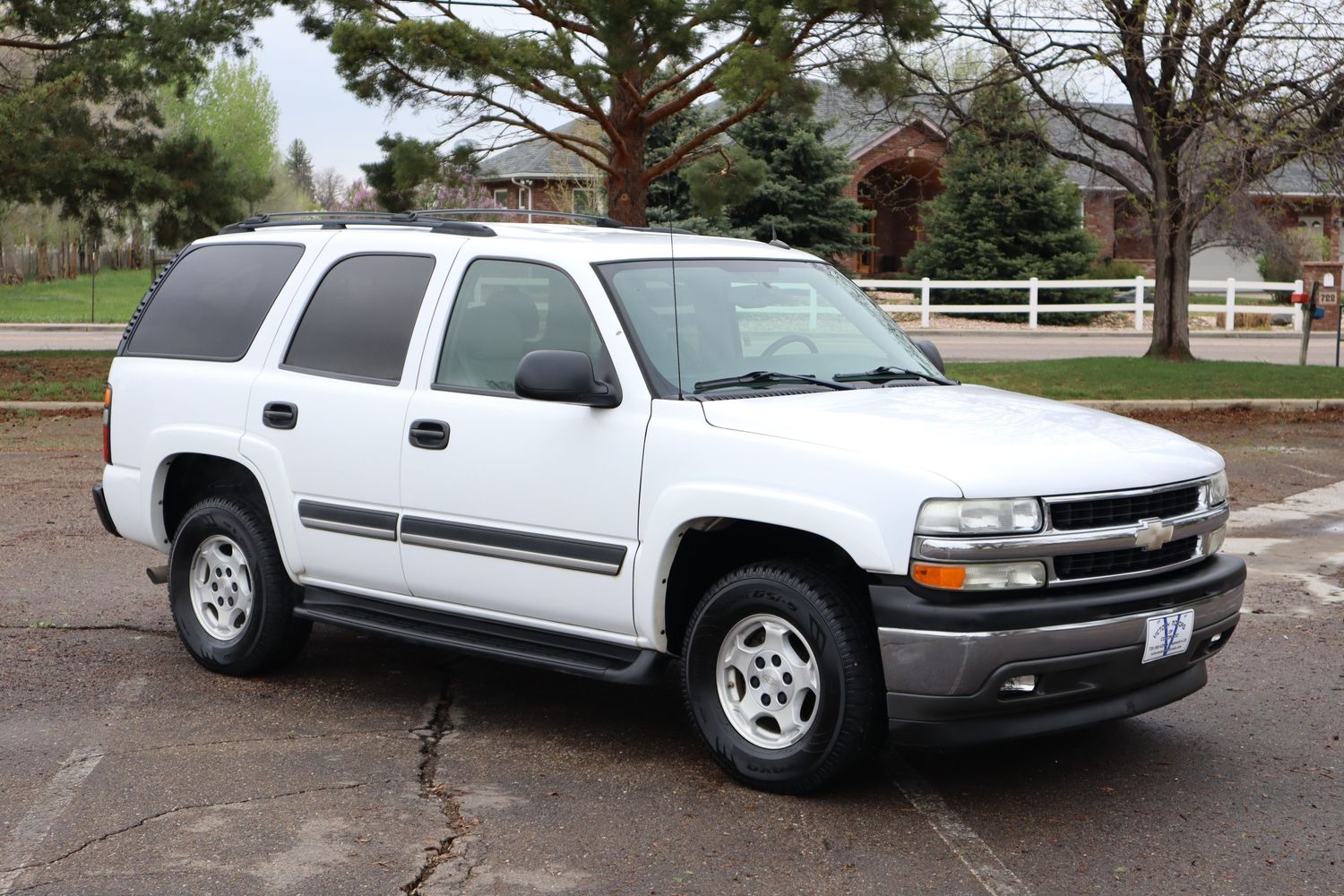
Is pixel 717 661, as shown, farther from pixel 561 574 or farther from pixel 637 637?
pixel 561 574

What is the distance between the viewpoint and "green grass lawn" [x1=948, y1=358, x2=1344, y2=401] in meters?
18.2

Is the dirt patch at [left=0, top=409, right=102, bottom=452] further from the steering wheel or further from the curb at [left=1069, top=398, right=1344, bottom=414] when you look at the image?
the curb at [left=1069, top=398, right=1344, bottom=414]

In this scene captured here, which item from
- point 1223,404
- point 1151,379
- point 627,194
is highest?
point 627,194

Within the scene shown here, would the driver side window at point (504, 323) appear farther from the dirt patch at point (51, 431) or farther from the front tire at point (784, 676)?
the dirt patch at point (51, 431)

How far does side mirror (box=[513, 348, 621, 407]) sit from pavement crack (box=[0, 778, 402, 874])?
1409 mm

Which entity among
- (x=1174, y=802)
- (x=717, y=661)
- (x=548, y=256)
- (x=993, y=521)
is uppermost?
(x=548, y=256)

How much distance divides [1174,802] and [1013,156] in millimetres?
17462

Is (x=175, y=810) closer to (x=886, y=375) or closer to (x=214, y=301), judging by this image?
(x=214, y=301)

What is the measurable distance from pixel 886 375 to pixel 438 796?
7.52 ft

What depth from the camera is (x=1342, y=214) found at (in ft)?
154

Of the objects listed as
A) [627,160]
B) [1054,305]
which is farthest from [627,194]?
[1054,305]

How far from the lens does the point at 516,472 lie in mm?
5516

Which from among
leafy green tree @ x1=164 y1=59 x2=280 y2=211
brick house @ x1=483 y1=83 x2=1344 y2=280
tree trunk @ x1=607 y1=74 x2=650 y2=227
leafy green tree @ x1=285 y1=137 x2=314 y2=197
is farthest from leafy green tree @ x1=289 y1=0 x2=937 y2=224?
leafy green tree @ x1=285 y1=137 x2=314 y2=197

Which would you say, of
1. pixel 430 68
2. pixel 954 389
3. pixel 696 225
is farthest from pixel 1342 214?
pixel 954 389
